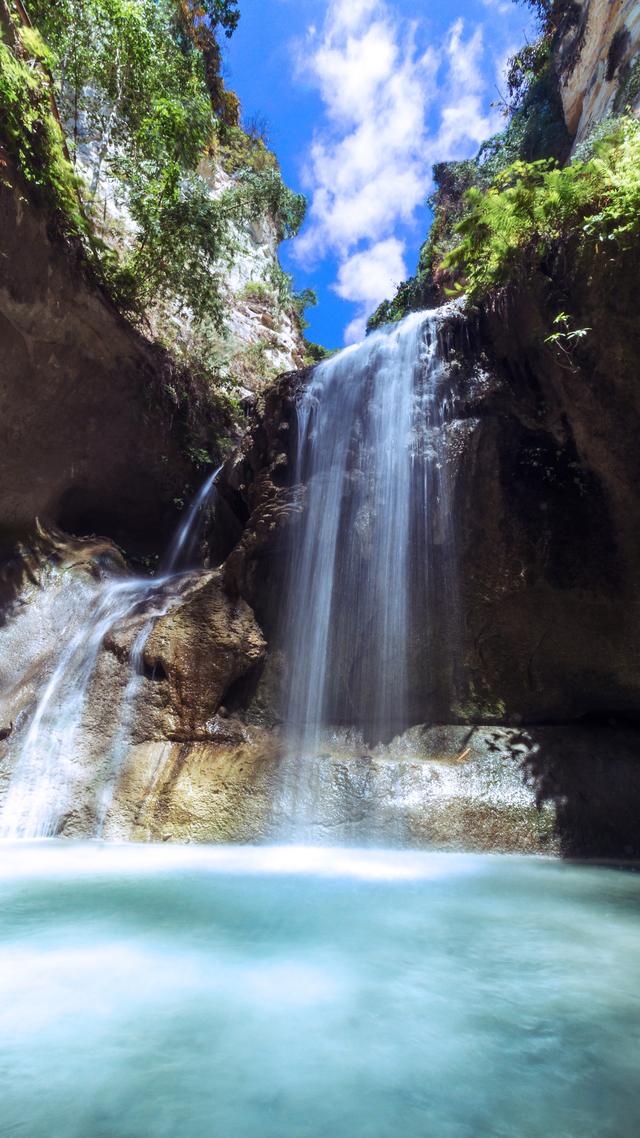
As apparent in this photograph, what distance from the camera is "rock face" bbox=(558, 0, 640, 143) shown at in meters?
10.9

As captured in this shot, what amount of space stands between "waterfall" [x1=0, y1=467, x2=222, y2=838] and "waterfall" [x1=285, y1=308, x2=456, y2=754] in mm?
1941

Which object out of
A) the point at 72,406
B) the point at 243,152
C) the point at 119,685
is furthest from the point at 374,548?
the point at 243,152

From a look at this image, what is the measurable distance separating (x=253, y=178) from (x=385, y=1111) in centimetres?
2017

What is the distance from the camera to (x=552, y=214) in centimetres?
664

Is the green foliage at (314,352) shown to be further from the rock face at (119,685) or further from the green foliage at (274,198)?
the rock face at (119,685)

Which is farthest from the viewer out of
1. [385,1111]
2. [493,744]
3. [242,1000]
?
[493,744]

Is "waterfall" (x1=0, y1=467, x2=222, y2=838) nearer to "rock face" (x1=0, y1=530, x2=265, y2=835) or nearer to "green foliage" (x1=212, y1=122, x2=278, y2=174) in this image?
"rock face" (x1=0, y1=530, x2=265, y2=835)

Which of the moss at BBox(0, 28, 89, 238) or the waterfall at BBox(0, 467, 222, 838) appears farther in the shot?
the moss at BBox(0, 28, 89, 238)

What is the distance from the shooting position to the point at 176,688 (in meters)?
7.23

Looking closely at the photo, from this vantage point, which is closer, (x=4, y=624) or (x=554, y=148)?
(x=4, y=624)

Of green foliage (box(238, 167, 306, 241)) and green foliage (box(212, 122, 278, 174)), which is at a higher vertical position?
green foliage (box(212, 122, 278, 174))

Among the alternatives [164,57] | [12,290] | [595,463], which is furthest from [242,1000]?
[164,57]

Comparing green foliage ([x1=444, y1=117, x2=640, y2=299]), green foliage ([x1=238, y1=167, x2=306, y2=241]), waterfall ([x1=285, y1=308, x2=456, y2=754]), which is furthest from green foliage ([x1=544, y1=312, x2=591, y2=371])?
green foliage ([x1=238, y1=167, x2=306, y2=241])

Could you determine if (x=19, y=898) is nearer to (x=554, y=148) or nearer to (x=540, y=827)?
(x=540, y=827)
